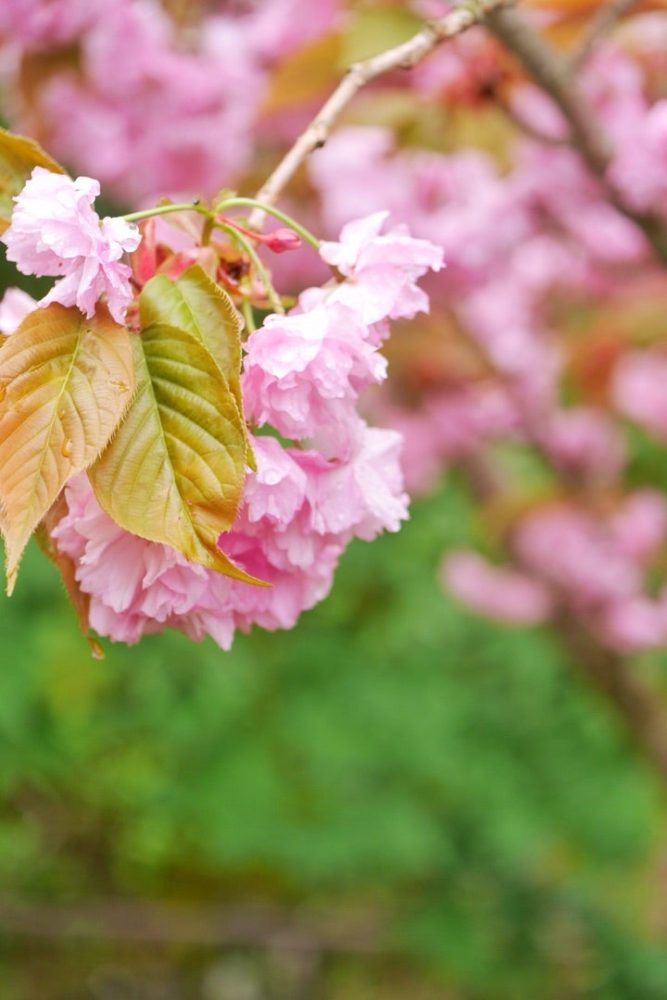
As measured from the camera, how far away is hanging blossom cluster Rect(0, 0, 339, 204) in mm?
1558

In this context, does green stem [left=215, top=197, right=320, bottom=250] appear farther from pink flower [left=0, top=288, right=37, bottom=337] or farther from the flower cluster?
pink flower [left=0, top=288, right=37, bottom=337]

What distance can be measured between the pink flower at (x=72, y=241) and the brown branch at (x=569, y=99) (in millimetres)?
593

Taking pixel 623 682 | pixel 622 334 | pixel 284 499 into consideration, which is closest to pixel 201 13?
pixel 622 334

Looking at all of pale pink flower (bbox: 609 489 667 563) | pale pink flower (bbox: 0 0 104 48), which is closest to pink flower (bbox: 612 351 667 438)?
pale pink flower (bbox: 609 489 667 563)

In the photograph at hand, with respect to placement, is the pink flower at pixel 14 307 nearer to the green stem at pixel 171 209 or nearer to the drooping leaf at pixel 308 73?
the green stem at pixel 171 209

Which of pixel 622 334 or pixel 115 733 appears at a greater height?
pixel 622 334

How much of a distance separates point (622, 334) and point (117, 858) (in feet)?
7.42

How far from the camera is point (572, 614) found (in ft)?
7.84

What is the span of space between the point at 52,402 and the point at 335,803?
2.62m

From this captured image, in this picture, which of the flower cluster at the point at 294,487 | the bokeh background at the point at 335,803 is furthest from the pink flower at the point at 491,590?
the flower cluster at the point at 294,487

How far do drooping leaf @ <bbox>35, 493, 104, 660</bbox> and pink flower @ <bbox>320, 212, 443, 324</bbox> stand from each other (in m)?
0.18

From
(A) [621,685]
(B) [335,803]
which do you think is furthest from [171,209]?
(B) [335,803]

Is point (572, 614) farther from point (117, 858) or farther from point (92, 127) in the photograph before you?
point (117, 858)

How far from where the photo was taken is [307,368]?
1.86 ft
